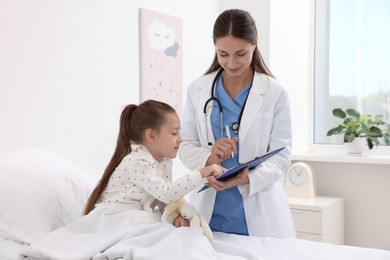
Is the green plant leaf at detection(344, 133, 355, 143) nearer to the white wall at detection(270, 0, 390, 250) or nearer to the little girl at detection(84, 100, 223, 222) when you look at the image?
the white wall at detection(270, 0, 390, 250)

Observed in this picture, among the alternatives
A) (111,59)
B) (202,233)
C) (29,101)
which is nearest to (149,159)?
(202,233)

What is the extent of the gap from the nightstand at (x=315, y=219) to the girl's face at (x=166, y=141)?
1.63 meters

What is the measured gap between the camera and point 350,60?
3.86 metres

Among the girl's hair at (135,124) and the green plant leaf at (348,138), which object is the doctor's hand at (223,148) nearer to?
the girl's hair at (135,124)

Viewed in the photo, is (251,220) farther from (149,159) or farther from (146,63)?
(146,63)

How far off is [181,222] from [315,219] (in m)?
1.69

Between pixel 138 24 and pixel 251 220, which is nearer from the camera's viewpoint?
pixel 251 220

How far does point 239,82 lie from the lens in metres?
2.09

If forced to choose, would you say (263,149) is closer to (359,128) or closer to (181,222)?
(181,222)

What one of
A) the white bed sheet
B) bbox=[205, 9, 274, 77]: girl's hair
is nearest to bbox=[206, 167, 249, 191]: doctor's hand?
bbox=[205, 9, 274, 77]: girl's hair

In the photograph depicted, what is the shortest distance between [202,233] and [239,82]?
660 mm

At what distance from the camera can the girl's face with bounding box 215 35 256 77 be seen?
→ 1906 millimetres

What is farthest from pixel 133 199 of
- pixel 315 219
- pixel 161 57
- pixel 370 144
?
pixel 370 144

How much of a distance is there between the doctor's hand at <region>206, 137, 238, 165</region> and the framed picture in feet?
3.48
